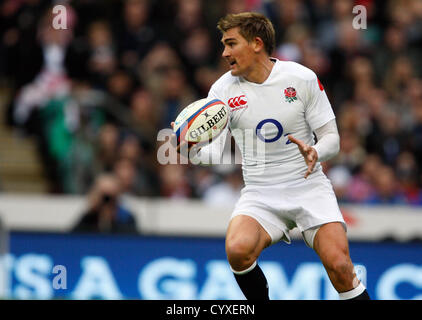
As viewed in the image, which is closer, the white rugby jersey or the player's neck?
the white rugby jersey

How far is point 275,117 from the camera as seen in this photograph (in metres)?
6.51

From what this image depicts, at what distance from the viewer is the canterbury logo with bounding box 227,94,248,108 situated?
21.6ft

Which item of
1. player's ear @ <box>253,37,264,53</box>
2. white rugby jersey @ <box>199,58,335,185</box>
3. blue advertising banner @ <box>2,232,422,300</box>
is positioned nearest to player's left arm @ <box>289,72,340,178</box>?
white rugby jersey @ <box>199,58,335,185</box>

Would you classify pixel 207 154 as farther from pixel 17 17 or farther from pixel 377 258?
pixel 17 17

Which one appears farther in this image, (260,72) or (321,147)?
(260,72)

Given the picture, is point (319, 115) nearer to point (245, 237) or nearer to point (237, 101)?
point (237, 101)

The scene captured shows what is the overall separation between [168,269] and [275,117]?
382cm

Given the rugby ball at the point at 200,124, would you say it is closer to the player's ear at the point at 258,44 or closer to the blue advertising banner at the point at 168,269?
the player's ear at the point at 258,44

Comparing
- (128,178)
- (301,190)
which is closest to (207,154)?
(301,190)

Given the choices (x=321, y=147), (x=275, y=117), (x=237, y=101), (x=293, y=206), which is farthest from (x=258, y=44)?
(x=293, y=206)

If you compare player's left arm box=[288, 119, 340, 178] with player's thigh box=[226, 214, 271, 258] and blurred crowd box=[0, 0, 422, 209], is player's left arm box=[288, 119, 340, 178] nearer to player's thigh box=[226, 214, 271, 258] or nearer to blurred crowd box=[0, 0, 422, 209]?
player's thigh box=[226, 214, 271, 258]

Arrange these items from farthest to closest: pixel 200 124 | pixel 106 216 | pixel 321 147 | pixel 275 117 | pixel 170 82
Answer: pixel 170 82 → pixel 106 216 → pixel 275 117 → pixel 200 124 → pixel 321 147

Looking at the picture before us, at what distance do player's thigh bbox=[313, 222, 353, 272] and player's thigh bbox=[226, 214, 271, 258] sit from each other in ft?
1.31
